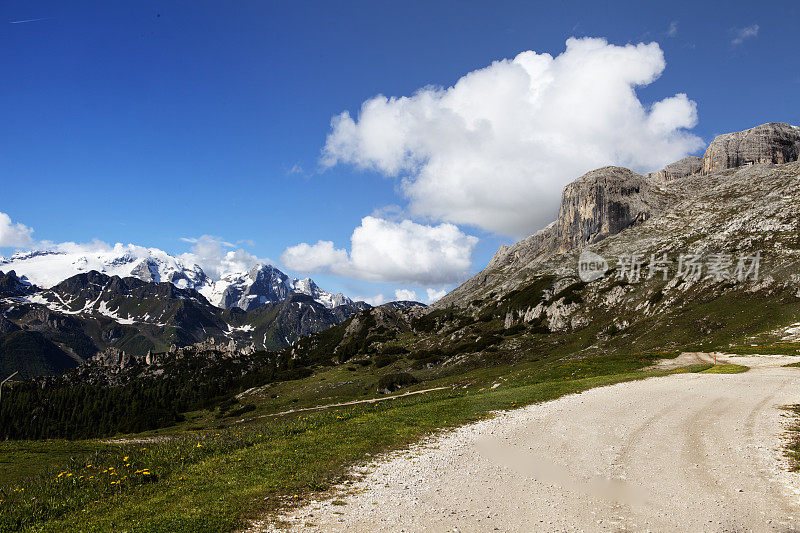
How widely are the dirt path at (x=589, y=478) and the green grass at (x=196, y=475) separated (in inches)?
73.7

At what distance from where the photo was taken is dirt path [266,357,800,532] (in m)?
12.3

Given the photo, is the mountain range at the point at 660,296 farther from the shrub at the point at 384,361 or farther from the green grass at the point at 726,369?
the green grass at the point at 726,369

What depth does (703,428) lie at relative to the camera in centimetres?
2142

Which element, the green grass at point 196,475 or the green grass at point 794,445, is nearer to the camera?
the green grass at point 196,475

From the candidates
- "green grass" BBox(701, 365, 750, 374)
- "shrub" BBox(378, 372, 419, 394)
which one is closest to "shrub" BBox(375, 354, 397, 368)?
"shrub" BBox(378, 372, 419, 394)

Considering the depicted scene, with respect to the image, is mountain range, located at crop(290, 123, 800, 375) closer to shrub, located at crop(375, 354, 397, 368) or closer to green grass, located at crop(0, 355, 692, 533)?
shrub, located at crop(375, 354, 397, 368)

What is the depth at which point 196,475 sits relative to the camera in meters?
16.1

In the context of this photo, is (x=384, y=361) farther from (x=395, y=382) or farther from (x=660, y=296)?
(x=660, y=296)

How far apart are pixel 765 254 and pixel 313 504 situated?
13228 centimetres

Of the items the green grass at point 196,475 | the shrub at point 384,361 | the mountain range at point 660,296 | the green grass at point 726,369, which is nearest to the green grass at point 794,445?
the green grass at point 196,475

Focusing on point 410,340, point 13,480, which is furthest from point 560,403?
point 410,340

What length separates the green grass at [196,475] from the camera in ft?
41.4

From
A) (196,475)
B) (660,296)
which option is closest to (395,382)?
(660,296)

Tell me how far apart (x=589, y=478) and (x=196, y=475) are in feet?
49.9
